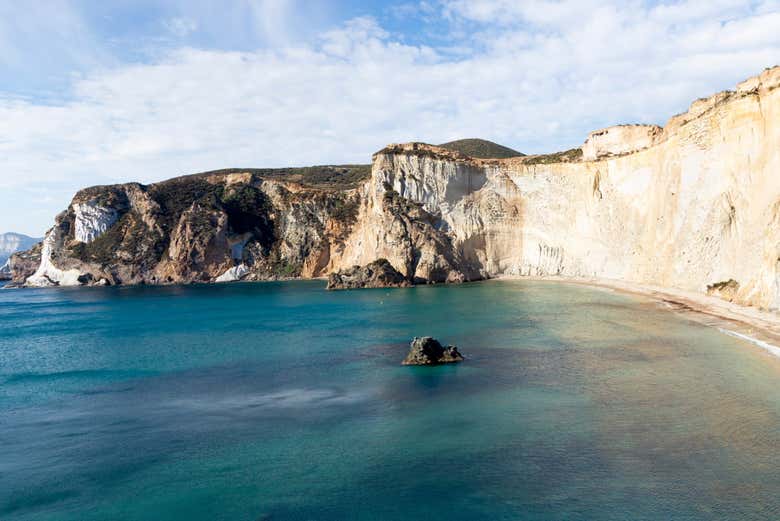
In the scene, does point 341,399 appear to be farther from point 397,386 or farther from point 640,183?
point 640,183

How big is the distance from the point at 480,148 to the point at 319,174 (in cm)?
3146

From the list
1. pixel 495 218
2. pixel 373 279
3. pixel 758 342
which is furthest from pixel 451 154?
pixel 758 342

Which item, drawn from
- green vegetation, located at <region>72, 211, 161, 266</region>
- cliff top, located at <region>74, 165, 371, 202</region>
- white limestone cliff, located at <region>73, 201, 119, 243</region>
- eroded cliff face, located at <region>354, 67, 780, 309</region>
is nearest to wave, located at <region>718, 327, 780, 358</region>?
eroded cliff face, located at <region>354, 67, 780, 309</region>

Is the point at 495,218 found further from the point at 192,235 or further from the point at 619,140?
the point at 192,235

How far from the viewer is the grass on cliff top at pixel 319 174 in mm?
105438

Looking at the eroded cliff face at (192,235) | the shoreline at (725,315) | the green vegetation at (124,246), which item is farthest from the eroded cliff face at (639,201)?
the green vegetation at (124,246)

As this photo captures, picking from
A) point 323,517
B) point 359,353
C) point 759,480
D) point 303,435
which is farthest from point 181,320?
point 759,480

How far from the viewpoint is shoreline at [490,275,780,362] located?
27609mm

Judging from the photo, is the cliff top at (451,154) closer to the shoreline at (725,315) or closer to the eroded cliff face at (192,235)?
the eroded cliff face at (192,235)

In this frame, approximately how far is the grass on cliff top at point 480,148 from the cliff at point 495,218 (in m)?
25.8

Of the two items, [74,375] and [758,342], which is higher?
[758,342]

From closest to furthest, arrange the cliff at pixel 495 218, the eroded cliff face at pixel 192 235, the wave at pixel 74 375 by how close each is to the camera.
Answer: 1. the wave at pixel 74 375
2. the cliff at pixel 495 218
3. the eroded cliff face at pixel 192 235

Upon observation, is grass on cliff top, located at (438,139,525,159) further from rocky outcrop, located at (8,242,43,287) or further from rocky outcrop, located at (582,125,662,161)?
rocky outcrop, located at (8,242,43,287)

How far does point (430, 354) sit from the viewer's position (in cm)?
2655
